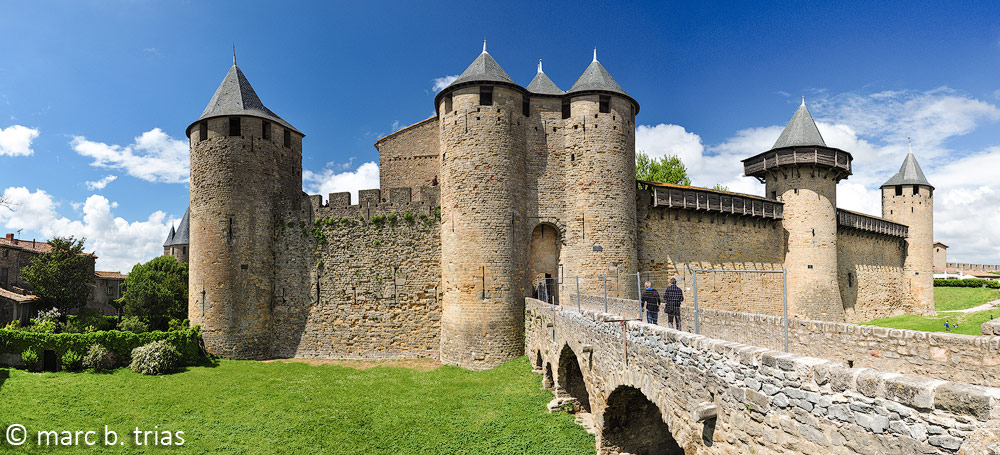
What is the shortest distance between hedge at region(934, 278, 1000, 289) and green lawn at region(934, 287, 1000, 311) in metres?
1.75

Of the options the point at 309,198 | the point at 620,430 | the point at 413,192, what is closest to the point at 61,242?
the point at 309,198

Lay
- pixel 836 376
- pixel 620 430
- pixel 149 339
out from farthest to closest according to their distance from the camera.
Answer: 1. pixel 149 339
2. pixel 620 430
3. pixel 836 376

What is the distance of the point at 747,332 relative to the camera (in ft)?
30.0

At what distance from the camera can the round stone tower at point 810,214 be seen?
27.2 meters

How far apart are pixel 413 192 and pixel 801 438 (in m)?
19.1

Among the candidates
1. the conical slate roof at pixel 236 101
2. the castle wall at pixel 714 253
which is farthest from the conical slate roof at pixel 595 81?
the conical slate roof at pixel 236 101

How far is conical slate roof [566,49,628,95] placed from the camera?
21.0 meters

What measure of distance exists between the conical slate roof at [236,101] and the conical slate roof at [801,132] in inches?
1042

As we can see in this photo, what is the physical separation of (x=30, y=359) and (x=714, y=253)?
30088 millimetres

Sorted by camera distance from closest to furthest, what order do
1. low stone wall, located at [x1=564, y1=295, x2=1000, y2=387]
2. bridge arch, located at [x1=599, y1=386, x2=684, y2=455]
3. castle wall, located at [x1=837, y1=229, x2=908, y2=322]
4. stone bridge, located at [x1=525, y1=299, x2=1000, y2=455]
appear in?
stone bridge, located at [x1=525, y1=299, x2=1000, y2=455] < low stone wall, located at [x1=564, y1=295, x2=1000, y2=387] < bridge arch, located at [x1=599, y1=386, x2=684, y2=455] < castle wall, located at [x1=837, y1=229, x2=908, y2=322]

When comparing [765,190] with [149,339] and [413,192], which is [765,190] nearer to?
[413,192]

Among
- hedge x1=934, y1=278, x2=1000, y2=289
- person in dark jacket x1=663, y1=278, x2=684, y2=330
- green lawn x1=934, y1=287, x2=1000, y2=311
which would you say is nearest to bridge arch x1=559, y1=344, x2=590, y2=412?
person in dark jacket x1=663, y1=278, x2=684, y2=330

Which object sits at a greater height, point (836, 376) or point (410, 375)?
point (836, 376)

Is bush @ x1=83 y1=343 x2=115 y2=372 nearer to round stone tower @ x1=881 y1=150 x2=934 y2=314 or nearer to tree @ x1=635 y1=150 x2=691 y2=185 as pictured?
tree @ x1=635 y1=150 x2=691 y2=185
